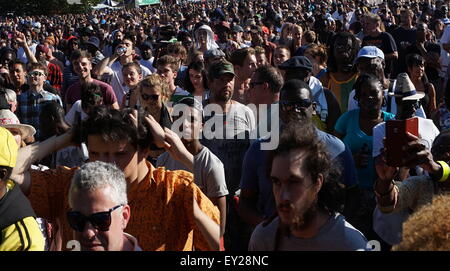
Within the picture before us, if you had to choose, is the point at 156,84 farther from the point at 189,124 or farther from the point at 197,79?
the point at 197,79

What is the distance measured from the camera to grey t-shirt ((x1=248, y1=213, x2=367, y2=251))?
296 cm

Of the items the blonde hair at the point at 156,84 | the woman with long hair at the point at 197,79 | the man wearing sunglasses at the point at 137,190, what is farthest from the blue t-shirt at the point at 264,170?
the woman with long hair at the point at 197,79

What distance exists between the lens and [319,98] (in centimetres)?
598

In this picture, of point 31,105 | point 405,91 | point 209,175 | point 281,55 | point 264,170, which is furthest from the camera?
point 281,55

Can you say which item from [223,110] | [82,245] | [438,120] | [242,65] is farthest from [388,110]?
[82,245]

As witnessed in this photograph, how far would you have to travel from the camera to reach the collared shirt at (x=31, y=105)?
759 centimetres

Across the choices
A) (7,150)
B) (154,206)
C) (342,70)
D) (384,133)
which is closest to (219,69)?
(384,133)

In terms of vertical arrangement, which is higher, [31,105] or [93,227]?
[93,227]

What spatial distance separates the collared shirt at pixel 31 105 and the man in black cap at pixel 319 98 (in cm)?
285

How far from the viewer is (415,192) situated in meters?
3.61

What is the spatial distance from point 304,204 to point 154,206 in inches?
29.7

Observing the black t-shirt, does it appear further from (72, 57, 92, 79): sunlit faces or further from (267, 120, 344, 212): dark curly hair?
(267, 120, 344, 212): dark curly hair
